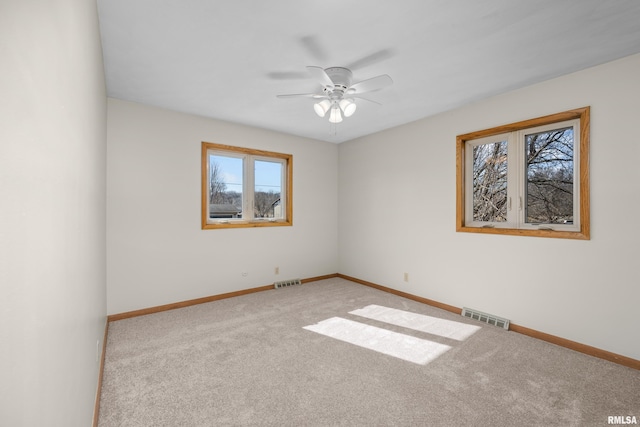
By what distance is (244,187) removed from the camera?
4461mm

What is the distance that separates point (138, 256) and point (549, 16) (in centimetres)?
435

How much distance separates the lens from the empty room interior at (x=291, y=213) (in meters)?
0.87

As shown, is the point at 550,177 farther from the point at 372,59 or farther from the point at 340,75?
the point at 340,75

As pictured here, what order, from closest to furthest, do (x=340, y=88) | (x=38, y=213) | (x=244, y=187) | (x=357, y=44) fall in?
1. (x=38, y=213)
2. (x=357, y=44)
3. (x=340, y=88)
4. (x=244, y=187)

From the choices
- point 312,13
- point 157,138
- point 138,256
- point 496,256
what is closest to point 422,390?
point 496,256

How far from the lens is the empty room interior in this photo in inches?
34.3

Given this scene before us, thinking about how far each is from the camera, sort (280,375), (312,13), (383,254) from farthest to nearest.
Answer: (383,254) < (280,375) < (312,13)

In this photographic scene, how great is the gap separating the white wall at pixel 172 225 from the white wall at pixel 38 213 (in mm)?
2587

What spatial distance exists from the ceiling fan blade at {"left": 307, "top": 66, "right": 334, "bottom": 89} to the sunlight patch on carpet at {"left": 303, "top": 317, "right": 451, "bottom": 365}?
237 cm

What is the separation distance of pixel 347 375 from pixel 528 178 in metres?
2.78

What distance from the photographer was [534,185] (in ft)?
10.2

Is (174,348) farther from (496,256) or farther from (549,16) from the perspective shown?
(549,16)

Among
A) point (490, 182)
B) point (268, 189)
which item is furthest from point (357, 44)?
point (268, 189)
